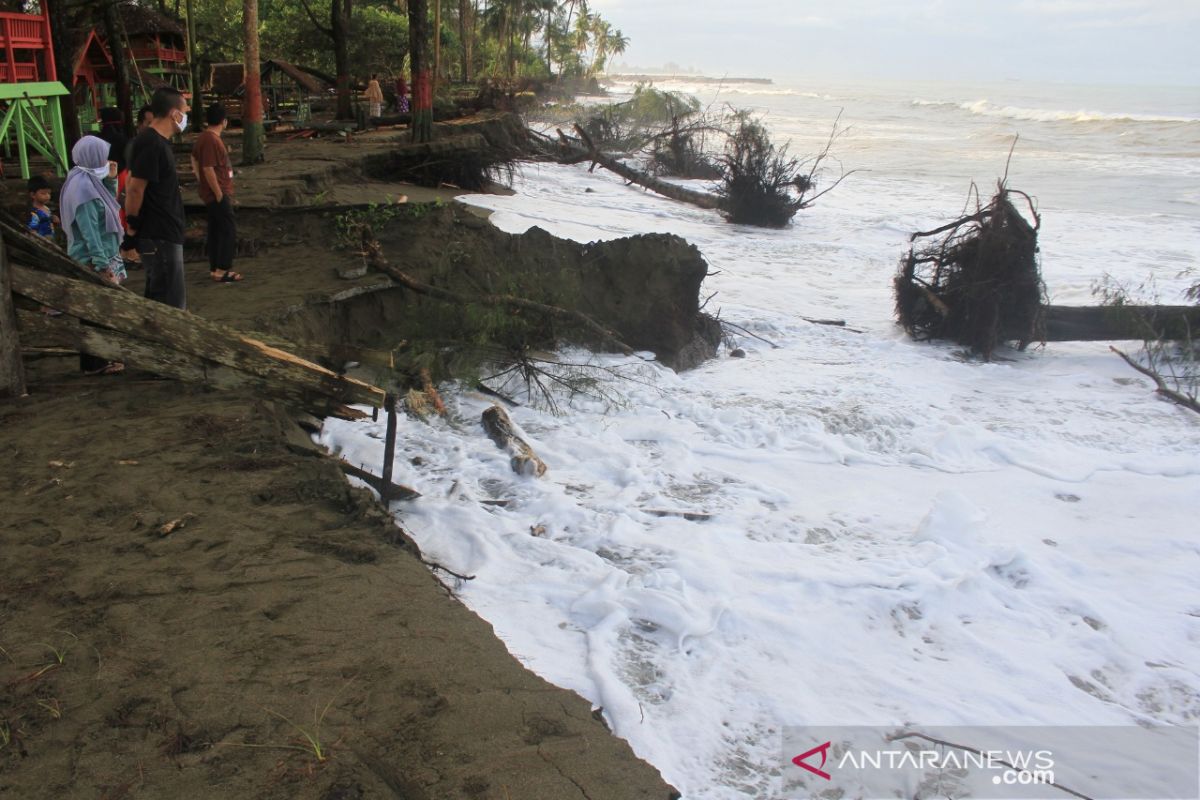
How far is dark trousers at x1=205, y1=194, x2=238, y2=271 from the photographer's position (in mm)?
7883

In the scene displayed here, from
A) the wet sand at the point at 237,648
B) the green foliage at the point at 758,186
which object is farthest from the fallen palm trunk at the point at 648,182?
the wet sand at the point at 237,648

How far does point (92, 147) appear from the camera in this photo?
563cm

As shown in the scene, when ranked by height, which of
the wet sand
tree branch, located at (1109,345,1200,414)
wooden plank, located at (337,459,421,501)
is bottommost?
tree branch, located at (1109,345,1200,414)

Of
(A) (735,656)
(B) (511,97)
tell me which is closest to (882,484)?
(A) (735,656)

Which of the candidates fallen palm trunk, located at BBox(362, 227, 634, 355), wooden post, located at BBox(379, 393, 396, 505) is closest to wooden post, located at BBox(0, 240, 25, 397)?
wooden post, located at BBox(379, 393, 396, 505)

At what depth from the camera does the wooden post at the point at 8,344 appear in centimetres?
484

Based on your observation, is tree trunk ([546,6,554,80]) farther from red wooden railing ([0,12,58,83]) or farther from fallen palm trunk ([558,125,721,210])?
red wooden railing ([0,12,58,83])

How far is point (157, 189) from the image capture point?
595 cm

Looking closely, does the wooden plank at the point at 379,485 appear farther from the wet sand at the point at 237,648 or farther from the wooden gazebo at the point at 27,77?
the wooden gazebo at the point at 27,77

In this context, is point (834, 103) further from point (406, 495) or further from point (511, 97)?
point (406, 495)

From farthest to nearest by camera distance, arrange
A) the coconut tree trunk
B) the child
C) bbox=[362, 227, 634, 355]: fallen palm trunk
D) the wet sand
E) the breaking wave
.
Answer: the breaking wave
the coconut tree trunk
bbox=[362, 227, 634, 355]: fallen palm trunk
the child
the wet sand

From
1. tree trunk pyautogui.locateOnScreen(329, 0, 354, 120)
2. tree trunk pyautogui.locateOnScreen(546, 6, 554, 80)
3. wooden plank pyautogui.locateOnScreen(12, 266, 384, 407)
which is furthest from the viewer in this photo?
tree trunk pyautogui.locateOnScreen(546, 6, 554, 80)

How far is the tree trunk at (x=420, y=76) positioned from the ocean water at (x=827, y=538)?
7.19 metres

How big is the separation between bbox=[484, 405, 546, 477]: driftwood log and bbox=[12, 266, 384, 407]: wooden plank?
5.12 feet
